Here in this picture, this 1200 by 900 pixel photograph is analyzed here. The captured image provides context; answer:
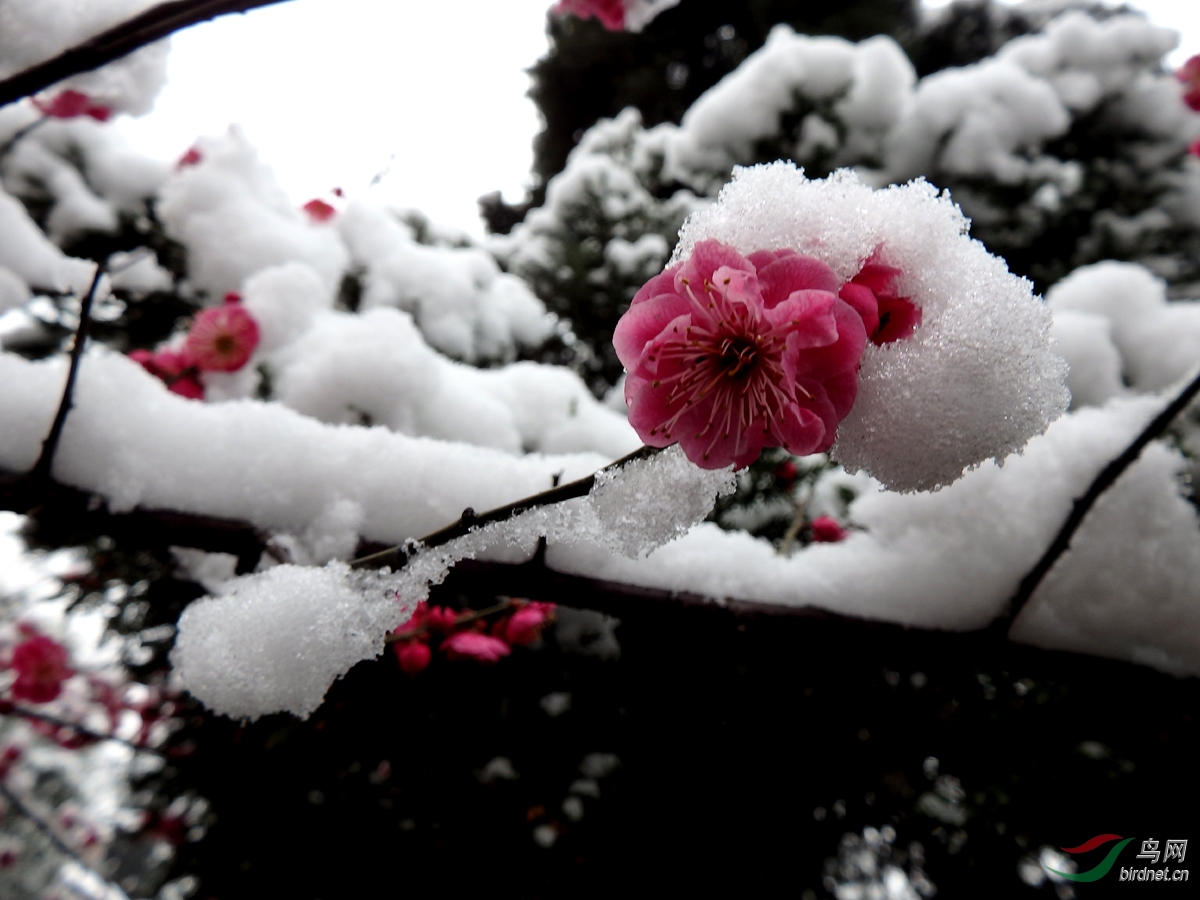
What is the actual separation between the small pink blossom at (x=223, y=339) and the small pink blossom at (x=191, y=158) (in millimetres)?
826

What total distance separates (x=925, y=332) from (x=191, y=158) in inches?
93.5

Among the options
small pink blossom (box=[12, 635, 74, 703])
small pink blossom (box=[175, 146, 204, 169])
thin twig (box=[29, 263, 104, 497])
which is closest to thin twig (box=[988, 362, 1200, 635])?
thin twig (box=[29, 263, 104, 497])

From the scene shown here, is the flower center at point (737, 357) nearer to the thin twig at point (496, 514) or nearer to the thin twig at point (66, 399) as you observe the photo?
the thin twig at point (496, 514)

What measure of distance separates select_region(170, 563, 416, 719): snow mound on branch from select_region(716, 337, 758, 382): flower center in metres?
0.33

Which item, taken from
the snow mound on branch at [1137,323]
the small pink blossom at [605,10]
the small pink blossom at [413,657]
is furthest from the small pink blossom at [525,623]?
the snow mound on branch at [1137,323]

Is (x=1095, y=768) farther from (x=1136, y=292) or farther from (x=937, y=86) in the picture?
(x=937, y=86)

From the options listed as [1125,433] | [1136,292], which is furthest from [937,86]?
[1125,433]

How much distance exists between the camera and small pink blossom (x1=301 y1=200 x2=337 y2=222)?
2.17 meters

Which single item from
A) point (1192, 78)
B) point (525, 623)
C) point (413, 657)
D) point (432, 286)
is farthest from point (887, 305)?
point (1192, 78)

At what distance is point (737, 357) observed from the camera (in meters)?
0.42

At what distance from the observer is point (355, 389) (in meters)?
1.36

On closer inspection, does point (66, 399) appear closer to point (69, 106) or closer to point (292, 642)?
point (292, 642)

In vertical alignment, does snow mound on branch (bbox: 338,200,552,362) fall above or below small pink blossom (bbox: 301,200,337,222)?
below

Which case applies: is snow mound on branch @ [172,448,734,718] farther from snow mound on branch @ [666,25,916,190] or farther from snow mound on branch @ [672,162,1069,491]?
snow mound on branch @ [666,25,916,190]
